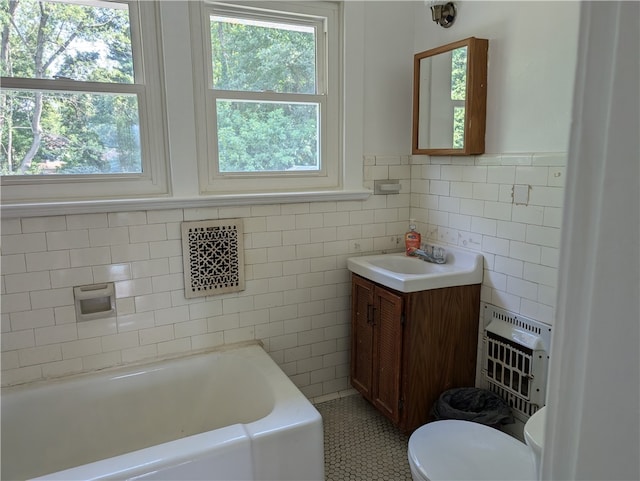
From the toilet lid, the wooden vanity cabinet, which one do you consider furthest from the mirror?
the toilet lid

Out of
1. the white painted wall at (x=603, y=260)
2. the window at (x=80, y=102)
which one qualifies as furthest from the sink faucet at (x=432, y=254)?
the white painted wall at (x=603, y=260)

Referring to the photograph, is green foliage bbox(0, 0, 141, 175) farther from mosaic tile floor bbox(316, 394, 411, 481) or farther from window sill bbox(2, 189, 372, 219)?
mosaic tile floor bbox(316, 394, 411, 481)

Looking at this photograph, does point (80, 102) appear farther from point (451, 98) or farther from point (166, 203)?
point (451, 98)

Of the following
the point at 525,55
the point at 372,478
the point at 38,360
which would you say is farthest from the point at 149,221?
the point at 525,55

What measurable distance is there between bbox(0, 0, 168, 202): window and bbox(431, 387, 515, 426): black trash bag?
6.08 feet

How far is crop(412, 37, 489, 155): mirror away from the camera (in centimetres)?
228

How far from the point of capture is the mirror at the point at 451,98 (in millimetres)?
2283

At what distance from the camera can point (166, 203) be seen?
2.30 m

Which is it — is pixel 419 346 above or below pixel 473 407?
above

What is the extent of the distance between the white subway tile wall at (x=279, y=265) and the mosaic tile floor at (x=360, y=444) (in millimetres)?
209

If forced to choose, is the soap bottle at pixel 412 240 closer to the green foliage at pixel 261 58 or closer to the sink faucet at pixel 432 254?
the sink faucet at pixel 432 254

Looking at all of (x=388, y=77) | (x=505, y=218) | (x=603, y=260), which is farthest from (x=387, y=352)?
(x=603, y=260)

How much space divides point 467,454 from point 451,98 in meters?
1.74

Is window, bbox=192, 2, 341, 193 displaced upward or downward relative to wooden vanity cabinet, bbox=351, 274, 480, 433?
upward
